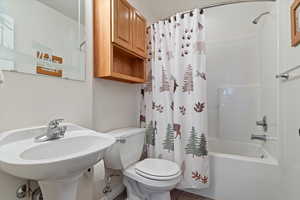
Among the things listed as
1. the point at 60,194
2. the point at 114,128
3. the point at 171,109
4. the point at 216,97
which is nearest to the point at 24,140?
the point at 60,194

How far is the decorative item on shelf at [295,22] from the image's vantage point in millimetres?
845

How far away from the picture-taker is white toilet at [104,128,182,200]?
1.10m

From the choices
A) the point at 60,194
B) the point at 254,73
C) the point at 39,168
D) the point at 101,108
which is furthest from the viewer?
the point at 254,73

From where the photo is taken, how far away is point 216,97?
2041 mm

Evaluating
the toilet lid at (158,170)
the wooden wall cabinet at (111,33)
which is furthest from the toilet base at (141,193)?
the wooden wall cabinet at (111,33)

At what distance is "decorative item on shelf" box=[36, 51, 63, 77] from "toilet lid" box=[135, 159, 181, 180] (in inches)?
37.2

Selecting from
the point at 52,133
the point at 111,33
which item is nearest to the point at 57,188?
the point at 52,133

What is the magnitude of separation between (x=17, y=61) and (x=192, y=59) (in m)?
1.28

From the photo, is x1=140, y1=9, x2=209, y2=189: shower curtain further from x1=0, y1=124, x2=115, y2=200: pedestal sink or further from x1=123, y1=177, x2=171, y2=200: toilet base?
x1=0, y1=124, x2=115, y2=200: pedestal sink

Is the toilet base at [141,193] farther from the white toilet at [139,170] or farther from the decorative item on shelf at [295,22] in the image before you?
the decorative item on shelf at [295,22]

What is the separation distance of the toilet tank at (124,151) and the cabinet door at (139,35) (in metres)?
0.83

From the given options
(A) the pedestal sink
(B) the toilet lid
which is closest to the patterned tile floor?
(B) the toilet lid

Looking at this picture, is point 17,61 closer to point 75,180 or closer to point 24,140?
point 24,140

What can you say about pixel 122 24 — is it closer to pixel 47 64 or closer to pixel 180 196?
pixel 47 64
